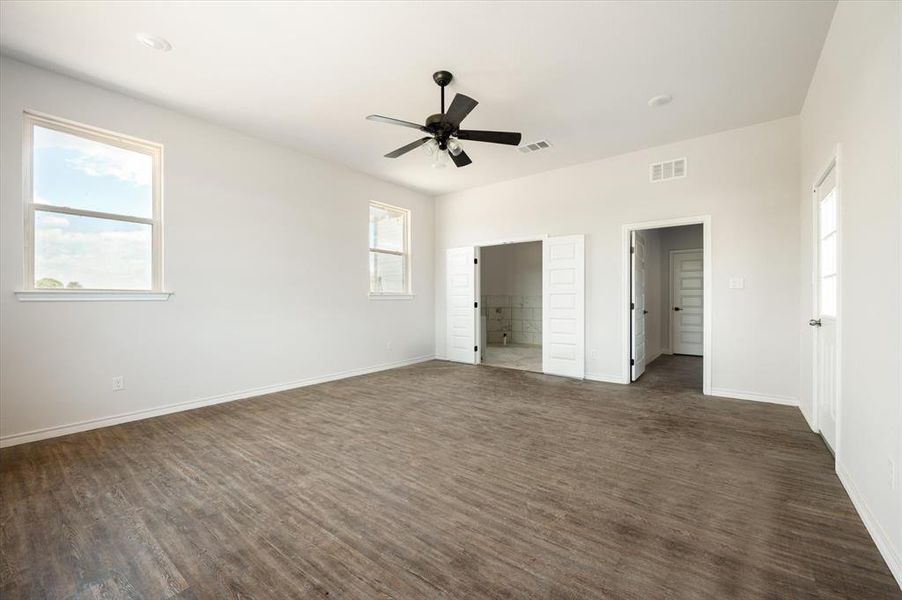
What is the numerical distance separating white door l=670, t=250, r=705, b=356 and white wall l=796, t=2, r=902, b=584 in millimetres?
5217

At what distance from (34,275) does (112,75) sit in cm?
189

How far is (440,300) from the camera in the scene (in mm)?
7301

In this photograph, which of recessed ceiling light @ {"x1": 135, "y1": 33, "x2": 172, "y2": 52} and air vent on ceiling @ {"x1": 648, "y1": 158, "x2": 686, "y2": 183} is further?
air vent on ceiling @ {"x1": 648, "y1": 158, "x2": 686, "y2": 183}

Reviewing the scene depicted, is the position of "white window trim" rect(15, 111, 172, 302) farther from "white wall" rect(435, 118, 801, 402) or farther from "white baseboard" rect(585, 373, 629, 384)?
"white baseboard" rect(585, 373, 629, 384)

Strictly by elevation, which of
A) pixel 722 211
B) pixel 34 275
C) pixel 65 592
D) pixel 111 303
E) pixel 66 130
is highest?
pixel 66 130

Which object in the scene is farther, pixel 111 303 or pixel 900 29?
pixel 111 303

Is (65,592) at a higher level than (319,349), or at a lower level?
lower

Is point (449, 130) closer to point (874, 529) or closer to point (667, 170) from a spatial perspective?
point (667, 170)

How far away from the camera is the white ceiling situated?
2586 millimetres

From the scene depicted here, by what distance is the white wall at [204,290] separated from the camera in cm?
312

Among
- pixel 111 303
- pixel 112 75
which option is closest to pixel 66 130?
pixel 112 75

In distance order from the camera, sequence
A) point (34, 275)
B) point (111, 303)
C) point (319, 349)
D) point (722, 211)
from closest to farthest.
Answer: point (34, 275) → point (111, 303) → point (722, 211) → point (319, 349)

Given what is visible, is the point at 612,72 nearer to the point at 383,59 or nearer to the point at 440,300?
the point at 383,59

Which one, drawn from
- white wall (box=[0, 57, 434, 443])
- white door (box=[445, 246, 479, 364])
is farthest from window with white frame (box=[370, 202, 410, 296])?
white door (box=[445, 246, 479, 364])
